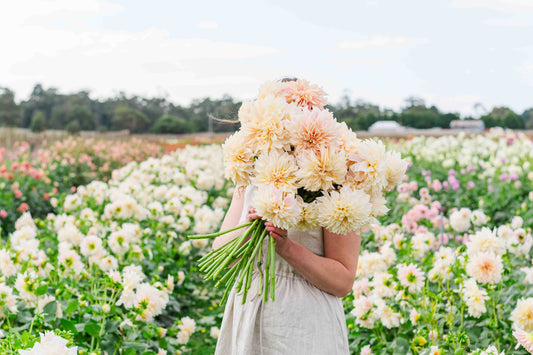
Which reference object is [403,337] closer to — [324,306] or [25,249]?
[324,306]

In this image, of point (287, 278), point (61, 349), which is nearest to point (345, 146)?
point (287, 278)

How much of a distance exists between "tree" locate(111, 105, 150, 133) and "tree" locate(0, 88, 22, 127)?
6013 millimetres

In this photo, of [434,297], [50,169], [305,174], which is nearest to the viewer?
[305,174]

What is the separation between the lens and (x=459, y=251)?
2.64 m

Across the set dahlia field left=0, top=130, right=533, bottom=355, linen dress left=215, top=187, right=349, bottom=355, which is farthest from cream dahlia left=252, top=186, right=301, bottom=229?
dahlia field left=0, top=130, right=533, bottom=355

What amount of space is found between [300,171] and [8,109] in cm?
3873

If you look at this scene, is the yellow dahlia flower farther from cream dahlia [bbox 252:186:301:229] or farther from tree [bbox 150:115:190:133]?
tree [bbox 150:115:190:133]

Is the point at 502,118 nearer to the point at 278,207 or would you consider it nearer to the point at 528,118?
the point at 528,118

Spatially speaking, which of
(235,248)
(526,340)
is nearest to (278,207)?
(235,248)

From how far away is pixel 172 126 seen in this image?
3506 cm

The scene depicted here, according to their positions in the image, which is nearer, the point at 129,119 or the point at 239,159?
the point at 239,159

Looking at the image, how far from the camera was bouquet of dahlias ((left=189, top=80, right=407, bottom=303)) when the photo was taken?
1445 millimetres

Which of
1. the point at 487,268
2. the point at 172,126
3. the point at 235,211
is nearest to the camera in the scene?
the point at 235,211

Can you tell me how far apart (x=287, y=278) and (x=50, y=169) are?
773 centimetres
